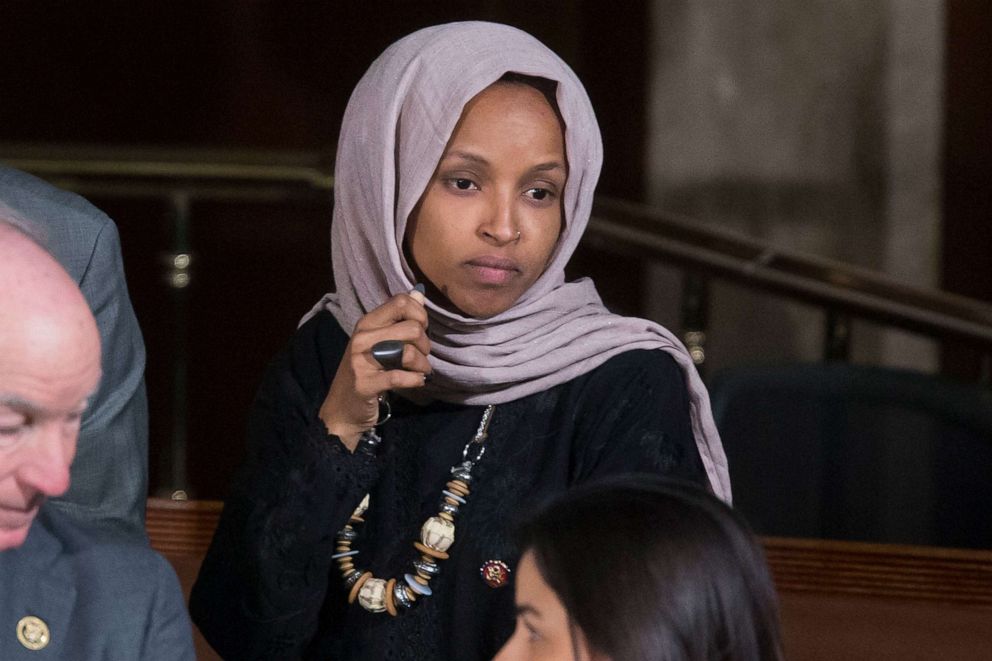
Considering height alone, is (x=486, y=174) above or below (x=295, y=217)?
above

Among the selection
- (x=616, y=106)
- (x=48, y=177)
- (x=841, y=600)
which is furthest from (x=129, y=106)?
(x=841, y=600)

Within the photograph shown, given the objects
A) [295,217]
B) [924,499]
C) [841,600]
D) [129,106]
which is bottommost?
[924,499]

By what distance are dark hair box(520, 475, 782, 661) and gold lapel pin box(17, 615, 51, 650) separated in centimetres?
41

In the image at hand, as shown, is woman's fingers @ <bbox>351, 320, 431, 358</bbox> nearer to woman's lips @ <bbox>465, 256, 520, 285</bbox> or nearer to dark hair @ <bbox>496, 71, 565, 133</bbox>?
woman's lips @ <bbox>465, 256, 520, 285</bbox>

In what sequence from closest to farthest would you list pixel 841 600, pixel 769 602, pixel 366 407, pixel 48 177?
pixel 769 602
pixel 366 407
pixel 841 600
pixel 48 177

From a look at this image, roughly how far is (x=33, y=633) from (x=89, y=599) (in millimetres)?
56

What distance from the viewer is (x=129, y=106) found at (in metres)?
3.93

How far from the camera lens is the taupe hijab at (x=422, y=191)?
5.27 ft

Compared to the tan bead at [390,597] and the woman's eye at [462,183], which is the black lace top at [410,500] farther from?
the woman's eye at [462,183]

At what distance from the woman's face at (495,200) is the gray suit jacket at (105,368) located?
1.04ft

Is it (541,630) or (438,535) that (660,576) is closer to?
(541,630)

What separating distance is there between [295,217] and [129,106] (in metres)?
0.47

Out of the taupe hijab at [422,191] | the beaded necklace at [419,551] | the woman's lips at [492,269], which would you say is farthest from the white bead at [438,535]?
the woman's lips at [492,269]

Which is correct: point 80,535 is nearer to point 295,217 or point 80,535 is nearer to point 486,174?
point 486,174
